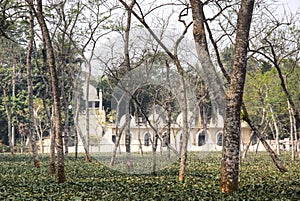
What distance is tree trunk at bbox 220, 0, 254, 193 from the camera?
11.1 metres

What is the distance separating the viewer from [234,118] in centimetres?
1115

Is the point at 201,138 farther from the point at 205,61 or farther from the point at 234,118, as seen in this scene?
the point at 234,118

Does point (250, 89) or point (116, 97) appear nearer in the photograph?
point (116, 97)

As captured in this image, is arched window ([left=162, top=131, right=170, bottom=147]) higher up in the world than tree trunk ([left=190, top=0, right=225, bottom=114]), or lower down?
lower down

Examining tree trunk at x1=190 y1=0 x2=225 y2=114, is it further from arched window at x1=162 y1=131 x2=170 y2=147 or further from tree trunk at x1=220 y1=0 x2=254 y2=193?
arched window at x1=162 y1=131 x2=170 y2=147

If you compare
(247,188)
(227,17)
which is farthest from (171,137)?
(247,188)

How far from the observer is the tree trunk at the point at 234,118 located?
36.6 feet

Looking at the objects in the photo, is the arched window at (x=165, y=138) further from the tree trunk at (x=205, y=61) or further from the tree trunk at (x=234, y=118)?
the tree trunk at (x=234, y=118)

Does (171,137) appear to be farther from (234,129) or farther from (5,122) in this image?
(5,122)

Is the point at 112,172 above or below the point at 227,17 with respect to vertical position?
below

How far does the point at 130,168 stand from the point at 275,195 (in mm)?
7891

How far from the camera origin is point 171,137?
72.0 feet

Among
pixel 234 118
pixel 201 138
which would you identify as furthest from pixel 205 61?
pixel 201 138

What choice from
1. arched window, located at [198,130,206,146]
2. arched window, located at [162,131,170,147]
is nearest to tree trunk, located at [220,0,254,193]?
arched window, located at [162,131,170,147]
